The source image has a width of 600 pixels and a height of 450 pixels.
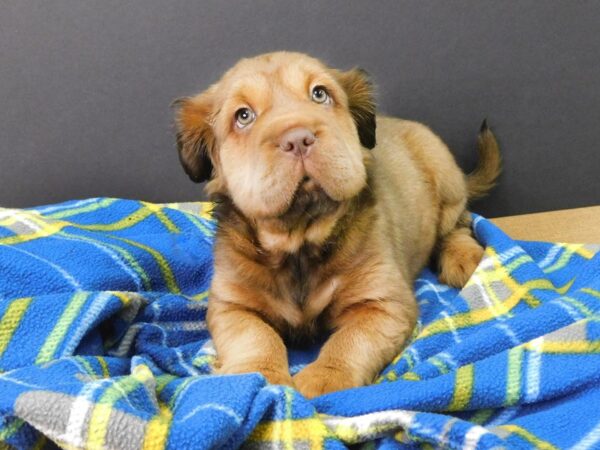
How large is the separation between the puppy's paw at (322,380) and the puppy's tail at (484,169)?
5.35 ft

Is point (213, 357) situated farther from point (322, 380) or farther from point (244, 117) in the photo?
point (244, 117)

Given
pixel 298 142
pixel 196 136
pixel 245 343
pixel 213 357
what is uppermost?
pixel 298 142

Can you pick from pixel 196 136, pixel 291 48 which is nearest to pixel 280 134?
pixel 196 136

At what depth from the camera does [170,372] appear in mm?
1864

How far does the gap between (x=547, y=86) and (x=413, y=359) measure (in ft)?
6.19

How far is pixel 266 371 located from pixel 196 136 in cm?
82

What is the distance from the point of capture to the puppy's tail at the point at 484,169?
305cm

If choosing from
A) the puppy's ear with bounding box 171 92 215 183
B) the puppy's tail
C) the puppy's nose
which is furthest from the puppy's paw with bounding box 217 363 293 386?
the puppy's tail

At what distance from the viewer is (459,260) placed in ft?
8.19

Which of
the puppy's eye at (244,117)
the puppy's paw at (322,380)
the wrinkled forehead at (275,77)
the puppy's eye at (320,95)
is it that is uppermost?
the wrinkled forehead at (275,77)

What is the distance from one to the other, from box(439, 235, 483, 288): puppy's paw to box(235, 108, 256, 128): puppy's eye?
1.04 meters

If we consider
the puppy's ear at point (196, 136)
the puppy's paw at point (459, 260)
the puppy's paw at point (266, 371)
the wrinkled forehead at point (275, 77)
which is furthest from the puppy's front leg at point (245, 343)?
the puppy's paw at point (459, 260)

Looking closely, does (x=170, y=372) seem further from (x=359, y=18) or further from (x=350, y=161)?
(x=359, y=18)

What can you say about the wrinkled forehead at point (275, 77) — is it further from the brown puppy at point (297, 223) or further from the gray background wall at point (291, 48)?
the gray background wall at point (291, 48)
